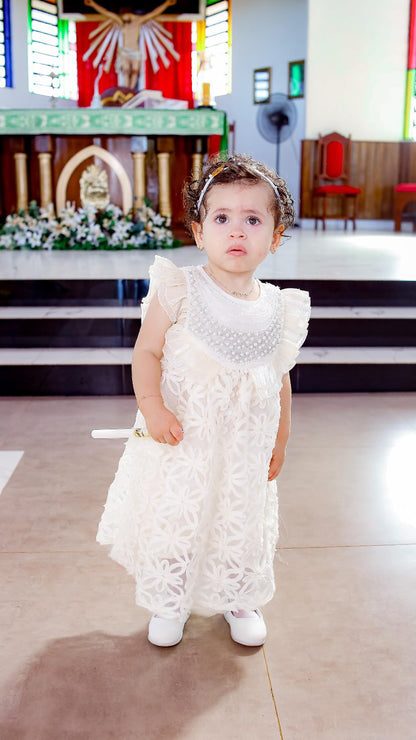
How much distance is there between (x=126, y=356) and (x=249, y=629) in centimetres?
207

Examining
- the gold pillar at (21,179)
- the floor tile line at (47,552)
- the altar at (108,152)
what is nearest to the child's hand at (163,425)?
the floor tile line at (47,552)

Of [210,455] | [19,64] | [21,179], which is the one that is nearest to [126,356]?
[210,455]

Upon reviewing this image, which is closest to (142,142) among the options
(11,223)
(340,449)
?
(11,223)

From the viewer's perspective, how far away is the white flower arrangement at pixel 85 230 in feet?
19.0

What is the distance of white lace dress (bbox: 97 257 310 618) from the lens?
1.33m

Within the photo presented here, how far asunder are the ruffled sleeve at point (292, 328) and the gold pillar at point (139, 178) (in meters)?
4.88

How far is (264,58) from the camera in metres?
9.63

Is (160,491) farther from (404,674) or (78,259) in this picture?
(78,259)

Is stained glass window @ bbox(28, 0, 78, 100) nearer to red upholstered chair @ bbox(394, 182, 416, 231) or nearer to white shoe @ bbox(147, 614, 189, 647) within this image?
red upholstered chair @ bbox(394, 182, 416, 231)

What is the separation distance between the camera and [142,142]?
6074 mm

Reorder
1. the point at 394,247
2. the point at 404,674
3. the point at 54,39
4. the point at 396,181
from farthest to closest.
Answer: the point at 54,39, the point at 396,181, the point at 394,247, the point at 404,674

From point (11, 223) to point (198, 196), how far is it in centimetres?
497

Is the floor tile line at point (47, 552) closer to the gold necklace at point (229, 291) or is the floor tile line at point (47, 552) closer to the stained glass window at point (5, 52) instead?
the gold necklace at point (229, 291)

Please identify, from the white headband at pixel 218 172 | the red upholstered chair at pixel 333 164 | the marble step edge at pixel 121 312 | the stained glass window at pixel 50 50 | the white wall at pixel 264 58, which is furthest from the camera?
the stained glass window at pixel 50 50
